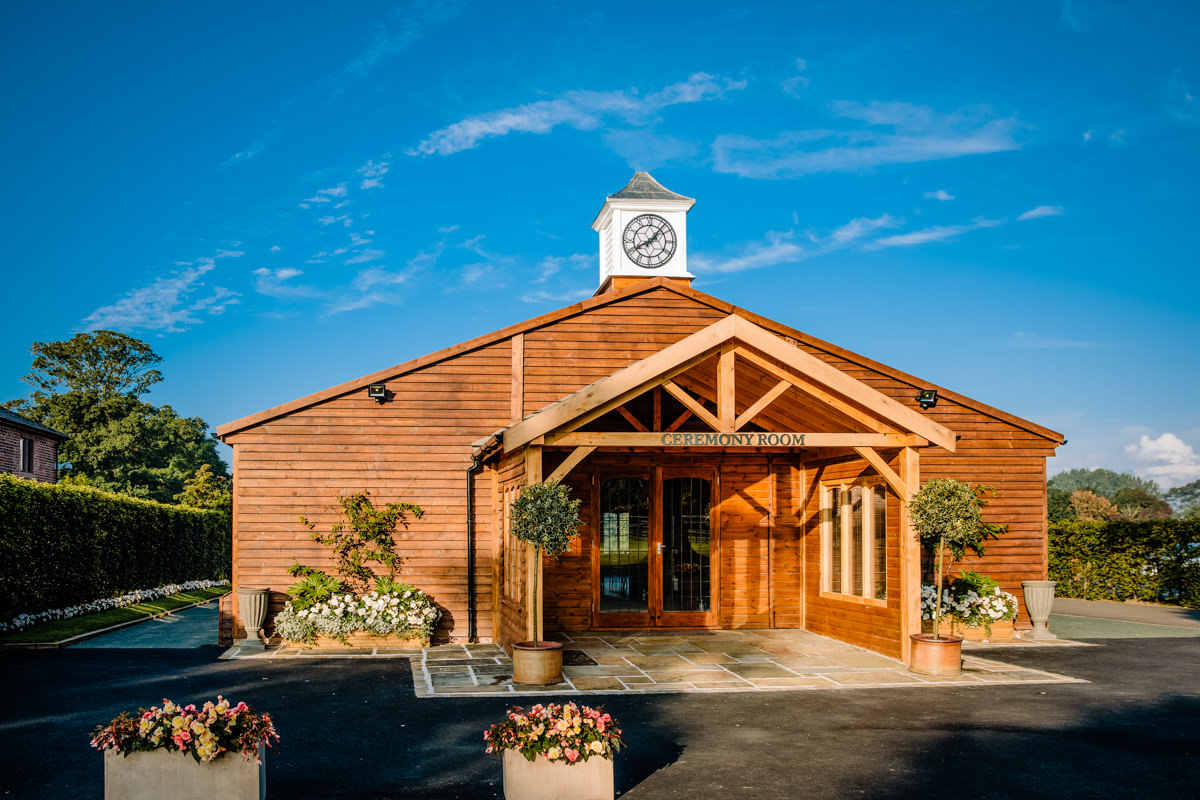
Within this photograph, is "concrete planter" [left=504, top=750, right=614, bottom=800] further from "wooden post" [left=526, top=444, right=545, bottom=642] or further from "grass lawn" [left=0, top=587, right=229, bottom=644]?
"grass lawn" [left=0, top=587, right=229, bottom=644]

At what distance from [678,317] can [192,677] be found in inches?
334

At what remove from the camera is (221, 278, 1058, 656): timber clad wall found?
524 inches

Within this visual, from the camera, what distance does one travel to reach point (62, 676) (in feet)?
35.5

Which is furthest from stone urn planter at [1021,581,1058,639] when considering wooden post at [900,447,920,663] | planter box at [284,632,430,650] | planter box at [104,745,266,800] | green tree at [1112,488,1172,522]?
green tree at [1112,488,1172,522]

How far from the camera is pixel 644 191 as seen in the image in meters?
17.1

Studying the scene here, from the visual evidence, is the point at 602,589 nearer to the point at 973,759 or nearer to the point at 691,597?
the point at 691,597

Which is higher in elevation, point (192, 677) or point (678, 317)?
point (678, 317)

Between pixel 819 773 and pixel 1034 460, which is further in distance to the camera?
pixel 1034 460

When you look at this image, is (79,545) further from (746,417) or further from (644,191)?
(746,417)

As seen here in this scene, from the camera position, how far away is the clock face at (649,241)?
16328 millimetres

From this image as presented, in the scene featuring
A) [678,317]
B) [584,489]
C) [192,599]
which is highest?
[678,317]

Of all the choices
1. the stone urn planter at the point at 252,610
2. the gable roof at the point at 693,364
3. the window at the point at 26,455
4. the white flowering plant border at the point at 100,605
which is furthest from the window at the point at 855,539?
the window at the point at 26,455

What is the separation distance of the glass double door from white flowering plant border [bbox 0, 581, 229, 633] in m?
8.97

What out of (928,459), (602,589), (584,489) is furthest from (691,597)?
(928,459)
